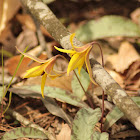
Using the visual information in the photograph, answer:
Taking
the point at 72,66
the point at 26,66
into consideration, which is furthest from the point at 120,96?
the point at 26,66

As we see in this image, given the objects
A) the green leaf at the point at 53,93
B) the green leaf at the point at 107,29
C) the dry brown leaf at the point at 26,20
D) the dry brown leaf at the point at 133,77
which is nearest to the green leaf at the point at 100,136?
the green leaf at the point at 53,93

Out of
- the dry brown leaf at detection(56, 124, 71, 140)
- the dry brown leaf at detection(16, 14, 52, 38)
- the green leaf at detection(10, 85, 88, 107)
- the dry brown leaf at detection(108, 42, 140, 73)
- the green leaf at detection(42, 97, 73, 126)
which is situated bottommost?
the dry brown leaf at detection(56, 124, 71, 140)

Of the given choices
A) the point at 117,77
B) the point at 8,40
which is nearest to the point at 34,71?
the point at 117,77

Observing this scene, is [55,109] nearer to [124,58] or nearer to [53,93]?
[53,93]

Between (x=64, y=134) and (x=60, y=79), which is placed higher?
(x=60, y=79)

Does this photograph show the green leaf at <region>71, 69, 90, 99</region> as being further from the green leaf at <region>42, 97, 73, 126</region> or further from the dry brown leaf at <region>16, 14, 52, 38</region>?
the dry brown leaf at <region>16, 14, 52, 38</region>

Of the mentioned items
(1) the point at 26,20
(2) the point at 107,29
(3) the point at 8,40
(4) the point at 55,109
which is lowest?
(4) the point at 55,109

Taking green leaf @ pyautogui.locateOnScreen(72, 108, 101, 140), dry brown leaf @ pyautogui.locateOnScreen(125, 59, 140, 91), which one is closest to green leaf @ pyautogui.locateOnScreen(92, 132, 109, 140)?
green leaf @ pyautogui.locateOnScreen(72, 108, 101, 140)
